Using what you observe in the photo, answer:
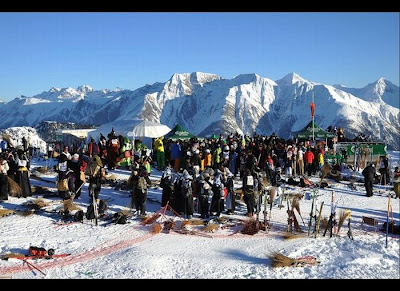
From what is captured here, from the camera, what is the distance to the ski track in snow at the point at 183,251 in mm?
6684

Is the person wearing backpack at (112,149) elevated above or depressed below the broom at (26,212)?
above

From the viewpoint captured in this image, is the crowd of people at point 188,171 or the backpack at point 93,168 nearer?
the crowd of people at point 188,171

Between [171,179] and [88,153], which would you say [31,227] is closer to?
[171,179]

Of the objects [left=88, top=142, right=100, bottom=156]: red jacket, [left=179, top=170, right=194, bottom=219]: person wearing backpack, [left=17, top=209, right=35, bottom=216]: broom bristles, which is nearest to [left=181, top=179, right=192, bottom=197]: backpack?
[left=179, top=170, right=194, bottom=219]: person wearing backpack

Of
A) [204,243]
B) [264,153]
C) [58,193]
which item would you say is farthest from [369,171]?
[58,193]

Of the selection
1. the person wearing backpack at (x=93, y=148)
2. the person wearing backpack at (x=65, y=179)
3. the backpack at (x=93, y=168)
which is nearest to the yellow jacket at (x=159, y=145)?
the person wearing backpack at (x=93, y=148)

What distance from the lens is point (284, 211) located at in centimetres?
1050

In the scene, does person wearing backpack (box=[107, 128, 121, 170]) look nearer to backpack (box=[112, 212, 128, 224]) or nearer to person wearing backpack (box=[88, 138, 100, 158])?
person wearing backpack (box=[88, 138, 100, 158])

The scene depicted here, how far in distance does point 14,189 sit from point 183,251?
6266 millimetres

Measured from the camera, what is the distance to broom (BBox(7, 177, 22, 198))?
11.3 meters

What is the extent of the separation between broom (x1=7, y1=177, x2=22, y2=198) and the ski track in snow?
1.69 meters

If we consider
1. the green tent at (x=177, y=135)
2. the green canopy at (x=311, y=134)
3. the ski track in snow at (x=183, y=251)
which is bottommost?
the ski track in snow at (x=183, y=251)

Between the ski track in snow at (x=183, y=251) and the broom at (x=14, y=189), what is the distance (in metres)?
1.69

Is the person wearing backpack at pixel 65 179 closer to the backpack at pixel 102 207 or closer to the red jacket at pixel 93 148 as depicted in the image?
the backpack at pixel 102 207
